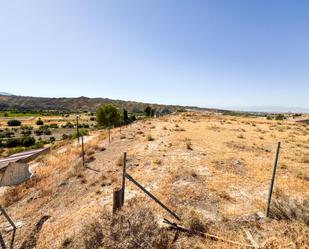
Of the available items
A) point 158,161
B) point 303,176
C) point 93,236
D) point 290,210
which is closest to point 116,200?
point 93,236

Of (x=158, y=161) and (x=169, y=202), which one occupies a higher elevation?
(x=158, y=161)

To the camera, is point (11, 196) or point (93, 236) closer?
point (93, 236)

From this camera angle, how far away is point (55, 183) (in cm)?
1127

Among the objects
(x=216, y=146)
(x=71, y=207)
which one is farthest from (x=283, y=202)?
(x=216, y=146)

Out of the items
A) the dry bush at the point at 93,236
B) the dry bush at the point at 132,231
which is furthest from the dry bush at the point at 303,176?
the dry bush at the point at 93,236

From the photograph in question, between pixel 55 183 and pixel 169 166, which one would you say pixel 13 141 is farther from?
pixel 169 166

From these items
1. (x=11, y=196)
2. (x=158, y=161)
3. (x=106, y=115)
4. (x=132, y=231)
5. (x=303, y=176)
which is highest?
(x=132, y=231)

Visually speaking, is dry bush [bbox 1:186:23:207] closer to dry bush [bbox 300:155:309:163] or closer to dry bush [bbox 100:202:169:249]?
dry bush [bbox 100:202:169:249]

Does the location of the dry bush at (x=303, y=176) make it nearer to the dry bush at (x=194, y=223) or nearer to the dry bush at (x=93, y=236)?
the dry bush at (x=194, y=223)

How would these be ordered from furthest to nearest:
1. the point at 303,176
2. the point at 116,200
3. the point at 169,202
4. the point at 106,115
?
the point at 106,115
the point at 303,176
the point at 169,202
the point at 116,200

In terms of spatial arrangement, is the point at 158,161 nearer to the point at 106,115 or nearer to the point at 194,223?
the point at 194,223

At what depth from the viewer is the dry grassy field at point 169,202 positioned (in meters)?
5.09

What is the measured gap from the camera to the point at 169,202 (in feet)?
23.7

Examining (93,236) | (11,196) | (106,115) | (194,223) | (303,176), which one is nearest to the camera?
(93,236)
